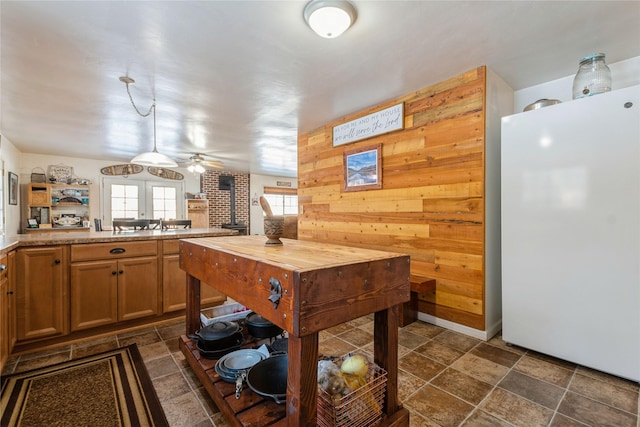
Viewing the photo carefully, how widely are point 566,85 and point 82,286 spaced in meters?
4.50

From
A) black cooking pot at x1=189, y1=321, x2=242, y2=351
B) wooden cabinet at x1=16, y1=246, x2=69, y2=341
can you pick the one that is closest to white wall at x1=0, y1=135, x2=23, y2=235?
wooden cabinet at x1=16, y1=246, x2=69, y2=341

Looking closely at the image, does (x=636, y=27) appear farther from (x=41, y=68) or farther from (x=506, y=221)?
(x=41, y=68)

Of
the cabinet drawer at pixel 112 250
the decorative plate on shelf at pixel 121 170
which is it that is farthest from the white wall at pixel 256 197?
the cabinet drawer at pixel 112 250

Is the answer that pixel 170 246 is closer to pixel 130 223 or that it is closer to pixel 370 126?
pixel 130 223

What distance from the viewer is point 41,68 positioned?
242 cm

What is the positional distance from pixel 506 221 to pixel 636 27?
1479 millimetres

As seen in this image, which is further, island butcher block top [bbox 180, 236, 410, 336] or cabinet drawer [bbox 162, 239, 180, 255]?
cabinet drawer [bbox 162, 239, 180, 255]

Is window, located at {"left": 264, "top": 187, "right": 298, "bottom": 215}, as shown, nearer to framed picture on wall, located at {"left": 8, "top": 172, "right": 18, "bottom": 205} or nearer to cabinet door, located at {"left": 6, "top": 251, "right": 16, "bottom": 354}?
framed picture on wall, located at {"left": 8, "top": 172, "right": 18, "bottom": 205}

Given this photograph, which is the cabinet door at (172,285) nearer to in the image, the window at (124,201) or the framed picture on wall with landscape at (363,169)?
the framed picture on wall with landscape at (363,169)

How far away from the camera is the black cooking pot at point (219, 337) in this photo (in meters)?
1.77

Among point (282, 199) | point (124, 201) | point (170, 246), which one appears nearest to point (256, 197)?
point (282, 199)

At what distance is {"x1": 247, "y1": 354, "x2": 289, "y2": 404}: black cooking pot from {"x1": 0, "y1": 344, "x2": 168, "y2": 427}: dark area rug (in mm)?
502

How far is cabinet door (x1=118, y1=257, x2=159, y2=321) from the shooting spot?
2539 millimetres

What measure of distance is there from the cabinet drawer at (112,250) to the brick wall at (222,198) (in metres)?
5.73
